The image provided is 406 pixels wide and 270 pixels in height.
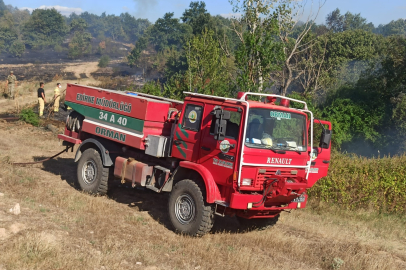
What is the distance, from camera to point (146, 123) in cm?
921

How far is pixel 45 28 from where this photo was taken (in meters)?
93.5

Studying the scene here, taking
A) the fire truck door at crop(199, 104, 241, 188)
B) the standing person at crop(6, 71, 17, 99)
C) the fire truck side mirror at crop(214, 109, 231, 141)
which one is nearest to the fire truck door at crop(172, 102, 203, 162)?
the fire truck door at crop(199, 104, 241, 188)

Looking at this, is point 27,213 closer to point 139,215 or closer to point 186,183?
point 139,215

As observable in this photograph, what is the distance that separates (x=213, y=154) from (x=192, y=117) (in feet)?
3.33

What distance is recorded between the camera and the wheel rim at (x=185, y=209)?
8125 mm

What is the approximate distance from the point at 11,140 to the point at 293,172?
1294cm

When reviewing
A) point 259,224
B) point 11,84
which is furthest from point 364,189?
point 11,84

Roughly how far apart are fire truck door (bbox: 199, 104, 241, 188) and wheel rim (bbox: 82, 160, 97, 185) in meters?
3.53

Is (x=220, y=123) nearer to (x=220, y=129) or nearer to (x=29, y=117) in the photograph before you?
(x=220, y=129)

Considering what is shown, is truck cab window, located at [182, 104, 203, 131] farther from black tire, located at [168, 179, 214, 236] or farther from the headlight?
the headlight

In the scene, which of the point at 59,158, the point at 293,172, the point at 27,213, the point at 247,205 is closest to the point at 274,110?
the point at 293,172

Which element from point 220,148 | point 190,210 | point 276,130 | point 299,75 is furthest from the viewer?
point 299,75

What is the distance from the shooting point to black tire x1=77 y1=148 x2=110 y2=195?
404 inches

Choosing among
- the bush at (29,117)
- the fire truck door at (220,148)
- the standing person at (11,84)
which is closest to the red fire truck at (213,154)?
the fire truck door at (220,148)
